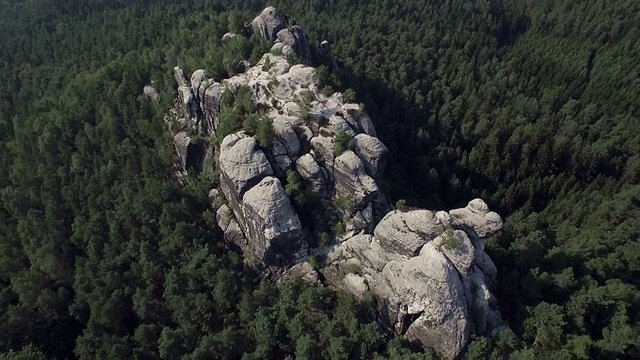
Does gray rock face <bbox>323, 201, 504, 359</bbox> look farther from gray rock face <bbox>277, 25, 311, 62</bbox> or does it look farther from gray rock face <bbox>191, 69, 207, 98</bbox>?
gray rock face <bbox>191, 69, 207, 98</bbox>

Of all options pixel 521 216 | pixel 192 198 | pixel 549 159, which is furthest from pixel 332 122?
pixel 549 159

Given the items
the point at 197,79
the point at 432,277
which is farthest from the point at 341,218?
the point at 197,79

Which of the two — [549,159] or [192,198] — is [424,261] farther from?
[549,159]

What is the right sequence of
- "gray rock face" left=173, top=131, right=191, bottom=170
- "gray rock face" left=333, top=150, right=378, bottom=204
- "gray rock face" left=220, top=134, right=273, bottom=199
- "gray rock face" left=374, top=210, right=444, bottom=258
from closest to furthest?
1. "gray rock face" left=374, top=210, right=444, bottom=258
2. "gray rock face" left=333, top=150, right=378, bottom=204
3. "gray rock face" left=220, top=134, right=273, bottom=199
4. "gray rock face" left=173, top=131, right=191, bottom=170

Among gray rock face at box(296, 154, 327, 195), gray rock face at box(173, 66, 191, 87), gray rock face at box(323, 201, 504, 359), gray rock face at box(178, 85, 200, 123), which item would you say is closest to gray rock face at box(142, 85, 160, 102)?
gray rock face at box(173, 66, 191, 87)

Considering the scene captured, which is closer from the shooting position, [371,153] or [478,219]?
[478,219]

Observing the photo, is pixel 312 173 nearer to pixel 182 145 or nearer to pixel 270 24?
pixel 182 145

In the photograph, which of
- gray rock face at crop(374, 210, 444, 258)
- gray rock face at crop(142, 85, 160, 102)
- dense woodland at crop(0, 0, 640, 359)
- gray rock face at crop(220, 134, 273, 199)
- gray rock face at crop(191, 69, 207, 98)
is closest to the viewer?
gray rock face at crop(374, 210, 444, 258)
